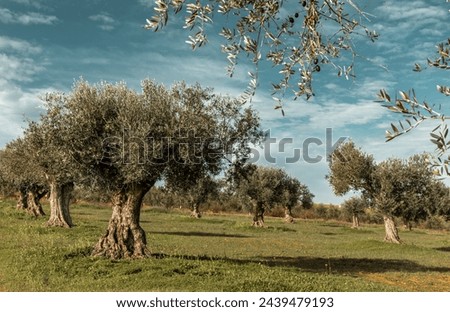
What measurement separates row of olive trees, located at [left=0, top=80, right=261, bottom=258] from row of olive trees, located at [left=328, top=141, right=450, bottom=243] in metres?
25.2

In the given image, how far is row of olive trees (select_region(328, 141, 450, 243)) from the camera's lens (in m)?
47.5

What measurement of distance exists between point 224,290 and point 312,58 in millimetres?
11186

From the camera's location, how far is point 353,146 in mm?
48344

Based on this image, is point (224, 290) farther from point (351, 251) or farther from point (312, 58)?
point (351, 251)

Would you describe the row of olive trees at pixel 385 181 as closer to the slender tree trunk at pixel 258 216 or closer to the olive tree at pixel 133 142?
the slender tree trunk at pixel 258 216

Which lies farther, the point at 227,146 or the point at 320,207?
the point at 320,207

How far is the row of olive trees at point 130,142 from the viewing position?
869 inches

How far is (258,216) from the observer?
67875 millimetres

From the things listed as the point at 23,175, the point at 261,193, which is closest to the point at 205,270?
the point at 23,175

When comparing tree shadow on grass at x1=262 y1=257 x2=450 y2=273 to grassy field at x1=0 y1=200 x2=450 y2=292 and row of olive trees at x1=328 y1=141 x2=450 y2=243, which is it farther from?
row of olive trees at x1=328 y1=141 x2=450 y2=243

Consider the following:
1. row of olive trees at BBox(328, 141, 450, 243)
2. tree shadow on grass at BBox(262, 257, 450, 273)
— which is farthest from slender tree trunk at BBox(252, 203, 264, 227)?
tree shadow on grass at BBox(262, 257, 450, 273)

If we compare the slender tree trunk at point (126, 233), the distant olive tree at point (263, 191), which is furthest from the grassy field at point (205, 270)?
A: the distant olive tree at point (263, 191)

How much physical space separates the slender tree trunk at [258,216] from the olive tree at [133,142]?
4302cm
